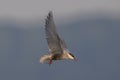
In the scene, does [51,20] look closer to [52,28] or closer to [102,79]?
[52,28]

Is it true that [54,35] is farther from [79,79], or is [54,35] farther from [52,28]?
[79,79]

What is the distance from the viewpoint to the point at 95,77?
194m

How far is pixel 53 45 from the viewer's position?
62.8 feet

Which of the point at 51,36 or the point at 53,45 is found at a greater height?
the point at 51,36

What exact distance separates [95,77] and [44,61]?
175483mm

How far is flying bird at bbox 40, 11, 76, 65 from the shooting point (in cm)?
1869

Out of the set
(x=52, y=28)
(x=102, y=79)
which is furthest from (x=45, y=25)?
(x=102, y=79)

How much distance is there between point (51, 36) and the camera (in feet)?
61.9

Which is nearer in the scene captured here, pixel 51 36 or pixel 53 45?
pixel 51 36

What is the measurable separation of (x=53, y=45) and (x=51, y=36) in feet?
1.14

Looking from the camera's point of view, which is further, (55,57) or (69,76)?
(69,76)

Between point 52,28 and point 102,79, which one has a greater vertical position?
point 52,28

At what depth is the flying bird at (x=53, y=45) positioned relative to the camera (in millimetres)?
18688

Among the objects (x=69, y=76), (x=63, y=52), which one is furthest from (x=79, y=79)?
(x=63, y=52)
